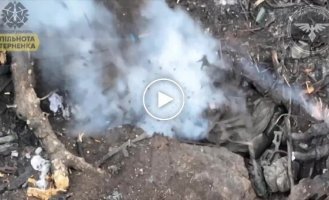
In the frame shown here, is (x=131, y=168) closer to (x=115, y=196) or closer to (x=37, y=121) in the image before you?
(x=115, y=196)

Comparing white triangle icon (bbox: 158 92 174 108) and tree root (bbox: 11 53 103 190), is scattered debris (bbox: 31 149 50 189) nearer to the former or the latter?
tree root (bbox: 11 53 103 190)

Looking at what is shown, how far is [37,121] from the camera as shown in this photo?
647 cm

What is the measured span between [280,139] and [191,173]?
2.86 ft

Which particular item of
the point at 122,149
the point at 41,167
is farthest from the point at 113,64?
the point at 41,167

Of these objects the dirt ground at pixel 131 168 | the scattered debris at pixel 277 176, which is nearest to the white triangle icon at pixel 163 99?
the dirt ground at pixel 131 168

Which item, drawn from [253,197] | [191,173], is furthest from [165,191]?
[253,197]

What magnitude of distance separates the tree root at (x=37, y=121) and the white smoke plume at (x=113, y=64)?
0.30 m

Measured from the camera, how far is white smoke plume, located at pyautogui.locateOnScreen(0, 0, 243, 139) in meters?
6.84

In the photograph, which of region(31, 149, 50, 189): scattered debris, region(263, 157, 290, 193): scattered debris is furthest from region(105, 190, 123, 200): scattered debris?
region(263, 157, 290, 193): scattered debris

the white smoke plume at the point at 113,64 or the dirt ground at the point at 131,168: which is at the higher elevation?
the white smoke plume at the point at 113,64
